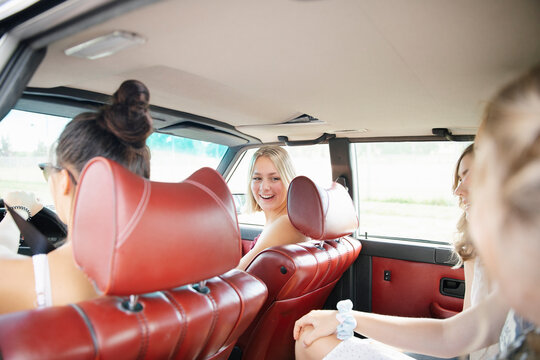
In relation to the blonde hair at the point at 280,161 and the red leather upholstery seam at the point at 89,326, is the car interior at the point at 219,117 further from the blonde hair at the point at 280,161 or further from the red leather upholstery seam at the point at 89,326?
the blonde hair at the point at 280,161

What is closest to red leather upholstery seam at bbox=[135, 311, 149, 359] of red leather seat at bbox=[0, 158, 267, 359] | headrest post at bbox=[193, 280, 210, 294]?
red leather seat at bbox=[0, 158, 267, 359]

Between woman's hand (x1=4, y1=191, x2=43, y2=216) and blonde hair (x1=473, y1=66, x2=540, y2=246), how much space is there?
2.08m

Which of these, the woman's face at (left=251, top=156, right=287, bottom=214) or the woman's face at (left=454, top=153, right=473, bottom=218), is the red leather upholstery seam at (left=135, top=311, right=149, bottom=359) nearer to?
the woman's face at (left=454, top=153, right=473, bottom=218)

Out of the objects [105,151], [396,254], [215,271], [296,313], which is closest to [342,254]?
[296,313]

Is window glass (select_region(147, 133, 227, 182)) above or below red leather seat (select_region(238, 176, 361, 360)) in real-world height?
above

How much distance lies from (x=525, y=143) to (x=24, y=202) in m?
2.18

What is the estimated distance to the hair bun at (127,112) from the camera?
1.38 m

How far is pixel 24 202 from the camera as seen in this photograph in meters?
2.03

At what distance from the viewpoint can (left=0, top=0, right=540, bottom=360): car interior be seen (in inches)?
42.6

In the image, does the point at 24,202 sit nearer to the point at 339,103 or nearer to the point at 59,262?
the point at 59,262

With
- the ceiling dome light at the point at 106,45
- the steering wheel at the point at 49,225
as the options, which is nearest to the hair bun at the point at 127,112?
the ceiling dome light at the point at 106,45

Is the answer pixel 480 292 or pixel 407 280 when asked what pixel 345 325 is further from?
pixel 407 280

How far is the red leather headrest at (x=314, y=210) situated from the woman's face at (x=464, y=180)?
699 mm

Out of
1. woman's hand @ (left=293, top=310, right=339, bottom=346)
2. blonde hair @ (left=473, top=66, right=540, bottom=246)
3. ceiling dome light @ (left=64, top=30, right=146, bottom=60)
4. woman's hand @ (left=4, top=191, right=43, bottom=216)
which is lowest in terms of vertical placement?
woman's hand @ (left=293, top=310, right=339, bottom=346)
